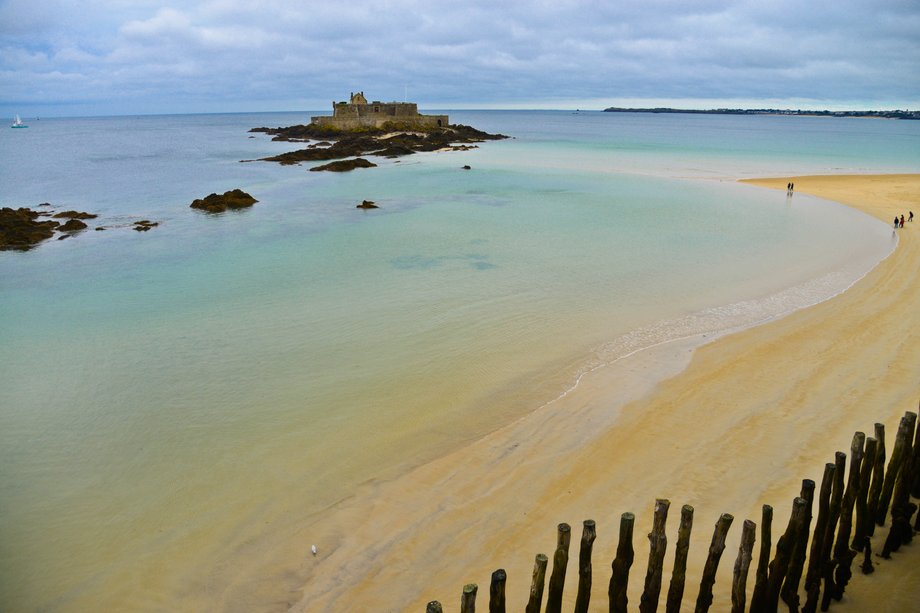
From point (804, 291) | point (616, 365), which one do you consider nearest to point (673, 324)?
point (616, 365)

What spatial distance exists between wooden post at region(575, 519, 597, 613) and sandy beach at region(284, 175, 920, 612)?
2.83ft

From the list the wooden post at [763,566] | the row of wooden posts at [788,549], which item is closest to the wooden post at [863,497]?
the row of wooden posts at [788,549]

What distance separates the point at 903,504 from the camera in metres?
5.82

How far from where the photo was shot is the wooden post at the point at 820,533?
5.14 metres

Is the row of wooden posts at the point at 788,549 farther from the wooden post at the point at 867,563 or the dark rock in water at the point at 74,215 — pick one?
the dark rock in water at the point at 74,215

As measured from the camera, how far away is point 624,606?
16.8ft

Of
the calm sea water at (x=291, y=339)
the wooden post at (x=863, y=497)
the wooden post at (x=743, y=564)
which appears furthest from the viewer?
the calm sea water at (x=291, y=339)

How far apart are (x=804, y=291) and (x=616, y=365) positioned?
7.93 metres

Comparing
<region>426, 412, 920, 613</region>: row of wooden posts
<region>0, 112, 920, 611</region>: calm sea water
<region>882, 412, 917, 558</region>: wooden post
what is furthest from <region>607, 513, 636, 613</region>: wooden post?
<region>0, 112, 920, 611</region>: calm sea water

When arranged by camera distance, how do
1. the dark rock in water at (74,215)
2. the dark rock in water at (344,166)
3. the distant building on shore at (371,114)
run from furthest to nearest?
the distant building on shore at (371,114) < the dark rock in water at (344,166) < the dark rock in water at (74,215)

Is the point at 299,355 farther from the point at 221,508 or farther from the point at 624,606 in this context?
the point at 624,606

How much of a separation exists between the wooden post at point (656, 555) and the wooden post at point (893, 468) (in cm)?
269

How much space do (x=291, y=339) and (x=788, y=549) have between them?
1035cm

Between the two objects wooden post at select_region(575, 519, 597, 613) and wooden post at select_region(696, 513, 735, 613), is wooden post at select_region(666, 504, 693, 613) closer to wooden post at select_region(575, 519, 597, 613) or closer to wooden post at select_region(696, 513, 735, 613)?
wooden post at select_region(696, 513, 735, 613)
